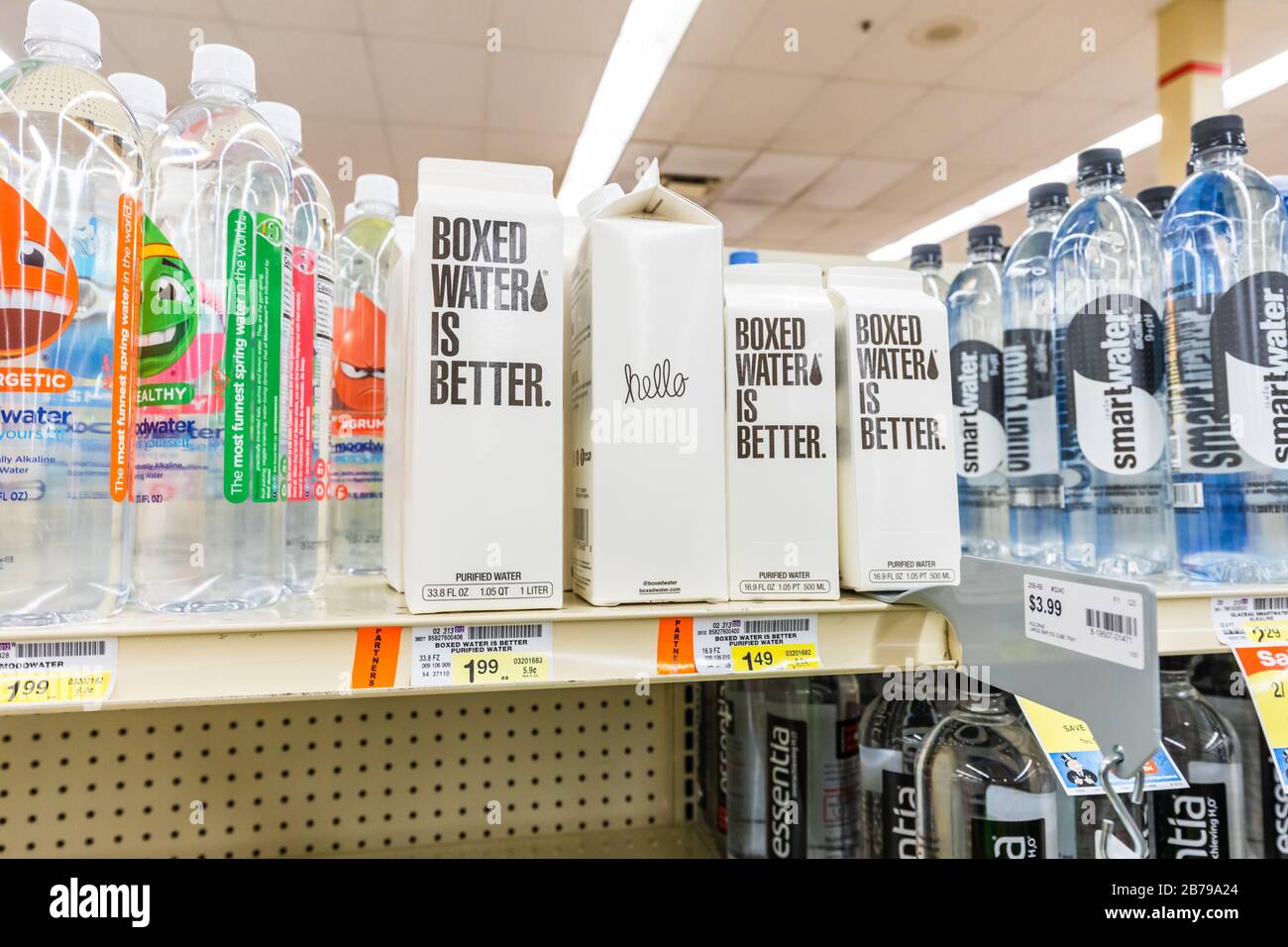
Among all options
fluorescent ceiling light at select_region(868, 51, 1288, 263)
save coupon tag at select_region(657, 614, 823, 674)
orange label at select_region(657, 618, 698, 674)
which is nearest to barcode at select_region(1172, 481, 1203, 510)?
save coupon tag at select_region(657, 614, 823, 674)

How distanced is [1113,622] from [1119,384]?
15.0 inches

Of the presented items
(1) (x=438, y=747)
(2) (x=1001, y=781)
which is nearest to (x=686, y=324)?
(2) (x=1001, y=781)

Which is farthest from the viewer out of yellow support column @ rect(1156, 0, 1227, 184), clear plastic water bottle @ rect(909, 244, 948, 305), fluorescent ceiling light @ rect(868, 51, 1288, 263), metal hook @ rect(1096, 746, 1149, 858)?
fluorescent ceiling light @ rect(868, 51, 1288, 263)

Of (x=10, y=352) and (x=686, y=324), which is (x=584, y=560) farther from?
(x=10, y=352)

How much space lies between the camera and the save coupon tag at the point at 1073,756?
2.46 ft

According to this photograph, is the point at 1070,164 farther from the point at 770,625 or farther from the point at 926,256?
the point at 770,625

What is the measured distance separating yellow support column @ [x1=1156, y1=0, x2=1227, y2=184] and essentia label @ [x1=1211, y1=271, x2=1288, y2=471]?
342 centimetres

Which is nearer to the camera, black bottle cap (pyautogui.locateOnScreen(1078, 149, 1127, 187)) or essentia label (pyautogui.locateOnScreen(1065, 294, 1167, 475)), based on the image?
essentia label (pyautogui.locateOnScreen(1065, 294, 1167, 475))

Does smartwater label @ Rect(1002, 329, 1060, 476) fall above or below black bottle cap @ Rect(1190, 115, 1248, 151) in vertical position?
below

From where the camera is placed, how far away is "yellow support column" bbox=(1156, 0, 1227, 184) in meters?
3.49

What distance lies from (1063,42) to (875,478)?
4050 millimetres

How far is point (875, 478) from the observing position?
755mm

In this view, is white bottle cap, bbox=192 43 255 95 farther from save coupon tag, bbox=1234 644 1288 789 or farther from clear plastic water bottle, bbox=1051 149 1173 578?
save coupon tag, bbox=1234 644 1288 789

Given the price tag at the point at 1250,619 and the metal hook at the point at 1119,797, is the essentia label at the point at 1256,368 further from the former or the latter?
the metal hook at the point at 1119,797
